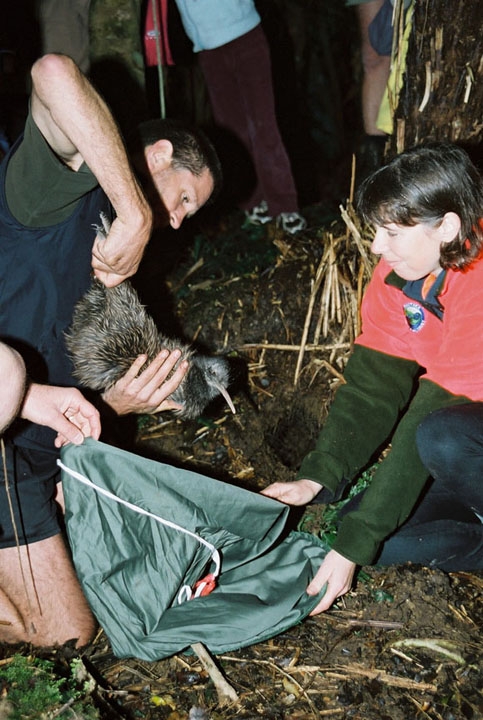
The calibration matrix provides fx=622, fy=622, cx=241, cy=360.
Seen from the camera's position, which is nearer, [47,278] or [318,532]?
[47,278]

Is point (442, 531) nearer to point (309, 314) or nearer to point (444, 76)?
point (309, 314)

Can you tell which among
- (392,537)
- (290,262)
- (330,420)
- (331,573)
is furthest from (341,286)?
(331,573)

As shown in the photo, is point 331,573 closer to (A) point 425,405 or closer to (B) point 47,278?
(A) point 425,405

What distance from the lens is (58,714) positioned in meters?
1.97

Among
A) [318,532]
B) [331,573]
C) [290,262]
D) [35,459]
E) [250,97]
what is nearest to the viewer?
[331,573]

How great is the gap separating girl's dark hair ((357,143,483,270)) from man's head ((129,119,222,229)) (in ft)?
3.94

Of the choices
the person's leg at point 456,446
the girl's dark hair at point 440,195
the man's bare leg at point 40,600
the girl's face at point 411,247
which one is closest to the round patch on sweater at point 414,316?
the girl's face at point 411,247

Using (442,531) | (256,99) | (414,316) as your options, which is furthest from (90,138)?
(256,99)

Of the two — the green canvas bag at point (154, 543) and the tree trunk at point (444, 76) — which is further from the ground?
the tree trunk at point (444, 76)

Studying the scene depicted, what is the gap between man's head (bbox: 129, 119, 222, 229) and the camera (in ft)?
10.4

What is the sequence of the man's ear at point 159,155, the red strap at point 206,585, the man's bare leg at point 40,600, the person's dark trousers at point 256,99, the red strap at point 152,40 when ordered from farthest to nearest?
the person's dark trousers at point 256,99
the red strap at point 152,40
the man's ear at point 159,155
the man's bare leg at point 40,600
the red strap at point 206,585

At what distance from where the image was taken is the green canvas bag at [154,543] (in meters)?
2.39

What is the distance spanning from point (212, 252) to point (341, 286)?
1.72 meters

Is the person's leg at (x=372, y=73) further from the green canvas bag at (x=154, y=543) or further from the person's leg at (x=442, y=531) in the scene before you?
the green canvas bag at (x=154, y=543)
